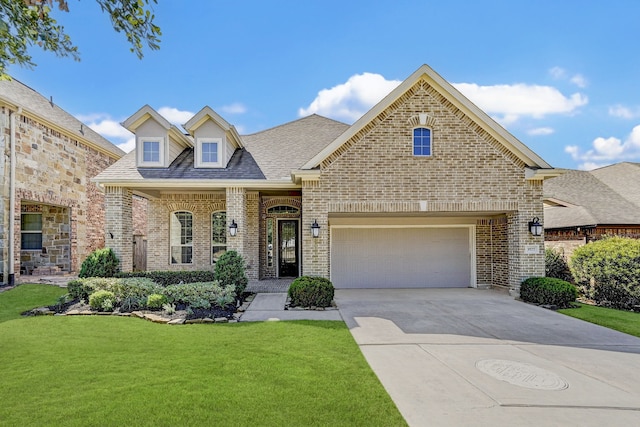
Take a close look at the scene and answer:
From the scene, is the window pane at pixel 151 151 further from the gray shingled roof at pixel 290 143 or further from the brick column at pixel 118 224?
the gray shingled roof at pixel 290 143

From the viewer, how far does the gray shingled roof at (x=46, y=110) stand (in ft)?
45.6

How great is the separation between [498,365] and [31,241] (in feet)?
60.5

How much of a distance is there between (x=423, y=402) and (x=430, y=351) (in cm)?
197

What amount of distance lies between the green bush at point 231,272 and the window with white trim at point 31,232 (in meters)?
10.3

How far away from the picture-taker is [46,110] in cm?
1593

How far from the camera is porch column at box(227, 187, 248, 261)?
11.9m

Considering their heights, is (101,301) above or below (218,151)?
below

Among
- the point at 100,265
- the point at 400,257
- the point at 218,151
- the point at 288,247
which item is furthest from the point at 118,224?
the point at 400,257

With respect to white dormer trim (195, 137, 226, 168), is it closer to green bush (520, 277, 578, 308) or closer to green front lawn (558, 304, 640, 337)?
green bush (520, 277, 578, 308)

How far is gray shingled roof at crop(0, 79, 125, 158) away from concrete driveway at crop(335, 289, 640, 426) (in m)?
14.3

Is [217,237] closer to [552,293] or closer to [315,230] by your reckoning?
[315,230]

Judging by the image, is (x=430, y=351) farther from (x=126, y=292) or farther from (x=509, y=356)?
(x=126, y=292)

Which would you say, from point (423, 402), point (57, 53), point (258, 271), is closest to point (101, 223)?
point (258, 271)

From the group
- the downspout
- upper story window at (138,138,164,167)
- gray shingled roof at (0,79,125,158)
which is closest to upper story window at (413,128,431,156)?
upper story window at (138,138,164,167)
